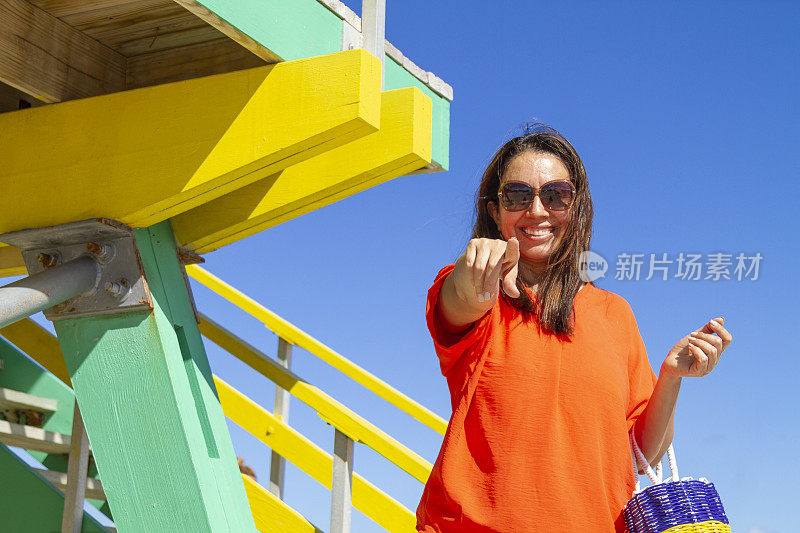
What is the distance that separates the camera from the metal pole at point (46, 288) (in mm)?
2184

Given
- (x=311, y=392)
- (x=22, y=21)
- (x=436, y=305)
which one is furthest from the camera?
(x=311, y=392)

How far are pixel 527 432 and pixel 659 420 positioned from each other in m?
0.38

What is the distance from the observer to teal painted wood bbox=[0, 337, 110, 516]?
3.93m

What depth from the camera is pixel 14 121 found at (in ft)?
8.43

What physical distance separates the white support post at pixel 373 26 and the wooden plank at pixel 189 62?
32 centimetres

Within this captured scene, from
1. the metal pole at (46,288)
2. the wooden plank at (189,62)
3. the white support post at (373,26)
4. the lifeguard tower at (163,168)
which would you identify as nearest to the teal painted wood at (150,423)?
the lifeguard tower at (163,168)

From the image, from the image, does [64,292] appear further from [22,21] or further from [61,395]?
[61,395]

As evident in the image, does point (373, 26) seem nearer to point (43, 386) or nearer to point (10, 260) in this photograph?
point (10, 260)

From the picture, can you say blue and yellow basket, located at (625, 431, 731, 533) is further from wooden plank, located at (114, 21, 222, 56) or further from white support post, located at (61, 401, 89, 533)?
white support post, located at (61, 401, 89, 533)

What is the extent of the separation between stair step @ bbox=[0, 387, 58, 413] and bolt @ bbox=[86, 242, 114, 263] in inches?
61.3

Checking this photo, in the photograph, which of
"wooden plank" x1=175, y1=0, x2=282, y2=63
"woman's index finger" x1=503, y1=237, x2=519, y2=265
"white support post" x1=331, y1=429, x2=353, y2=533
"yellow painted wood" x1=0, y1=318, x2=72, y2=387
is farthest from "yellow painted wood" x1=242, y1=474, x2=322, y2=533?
"woman's index finger" x1=503, y1=237, x2=519, y2=265

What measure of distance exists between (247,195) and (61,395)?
6.18 feet

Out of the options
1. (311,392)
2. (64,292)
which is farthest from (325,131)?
(311,392)

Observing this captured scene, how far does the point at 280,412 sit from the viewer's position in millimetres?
3955
